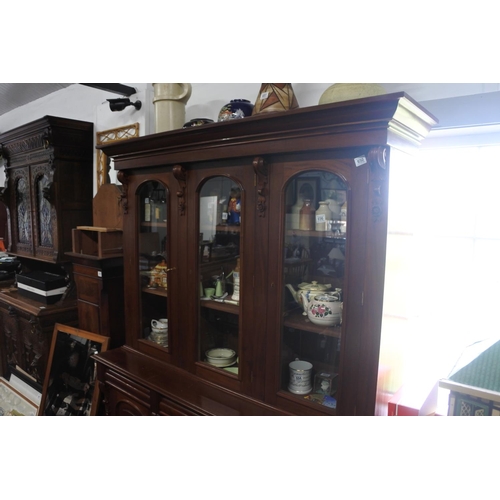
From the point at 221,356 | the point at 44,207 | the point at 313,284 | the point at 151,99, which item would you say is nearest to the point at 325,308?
the point at 313,284

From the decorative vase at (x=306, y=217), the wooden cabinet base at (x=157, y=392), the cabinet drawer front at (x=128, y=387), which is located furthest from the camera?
the cabinet drawer front at (x=128, y=387)

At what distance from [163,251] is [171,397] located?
62cm

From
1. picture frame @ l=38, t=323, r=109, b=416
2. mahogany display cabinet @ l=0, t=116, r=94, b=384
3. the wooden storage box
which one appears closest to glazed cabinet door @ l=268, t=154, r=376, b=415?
the wooden storage box

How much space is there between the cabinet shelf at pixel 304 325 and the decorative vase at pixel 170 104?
3.44 feet

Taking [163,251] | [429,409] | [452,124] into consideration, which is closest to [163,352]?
[163,251]

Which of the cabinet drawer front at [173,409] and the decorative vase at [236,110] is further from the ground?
the decorative vase at [236,110]

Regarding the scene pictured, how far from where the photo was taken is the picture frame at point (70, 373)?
220 centimetres

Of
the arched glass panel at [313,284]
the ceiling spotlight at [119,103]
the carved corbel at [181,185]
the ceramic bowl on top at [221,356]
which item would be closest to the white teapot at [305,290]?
the arched glass panel at [313,284]

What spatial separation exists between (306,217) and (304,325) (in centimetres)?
37

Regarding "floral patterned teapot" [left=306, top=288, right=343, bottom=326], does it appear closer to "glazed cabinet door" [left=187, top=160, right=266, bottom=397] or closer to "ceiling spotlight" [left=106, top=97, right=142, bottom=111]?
"glazed cabinet door" [left=187, top=160, right=266, bottom=397]

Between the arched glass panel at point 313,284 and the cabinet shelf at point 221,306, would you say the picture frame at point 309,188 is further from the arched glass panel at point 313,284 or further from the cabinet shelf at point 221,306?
the cabinet shelf at point 221,306

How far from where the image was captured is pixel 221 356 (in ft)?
5.02

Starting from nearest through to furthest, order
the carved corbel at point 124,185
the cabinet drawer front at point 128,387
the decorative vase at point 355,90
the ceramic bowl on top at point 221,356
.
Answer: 1. the decorative vase at point 355,90
2. the ceramic bowl on top at point 221,356
3. the cabinet drawer front at point 128,387
4. the carved corbel at point 124,185
